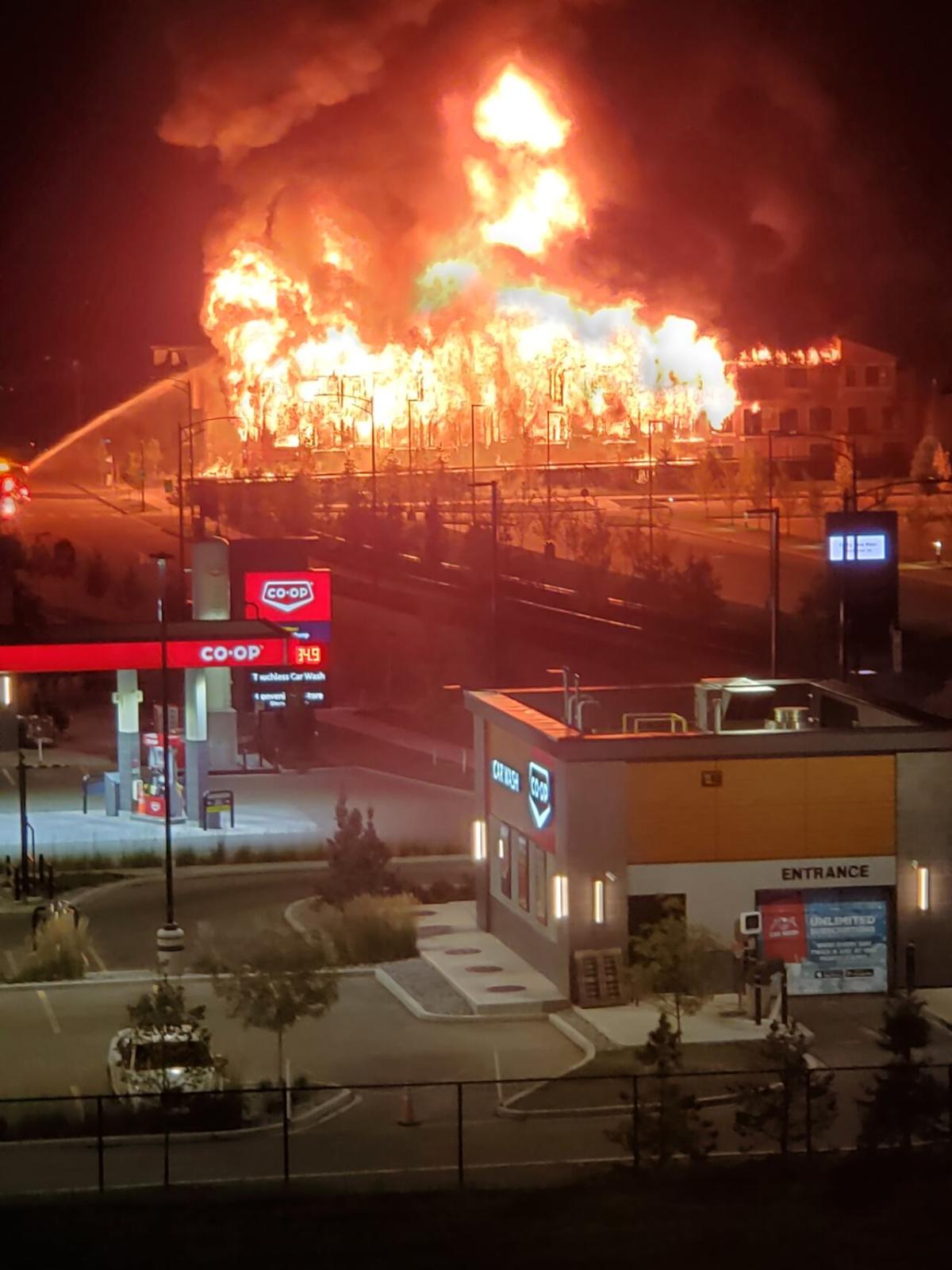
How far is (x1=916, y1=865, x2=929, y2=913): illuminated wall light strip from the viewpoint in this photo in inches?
1080

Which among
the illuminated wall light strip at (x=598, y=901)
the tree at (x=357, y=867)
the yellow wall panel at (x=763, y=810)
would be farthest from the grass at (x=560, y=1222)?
the tree at (x=357, y=867)

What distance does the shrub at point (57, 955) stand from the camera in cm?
2898

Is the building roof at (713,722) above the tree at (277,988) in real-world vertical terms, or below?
above

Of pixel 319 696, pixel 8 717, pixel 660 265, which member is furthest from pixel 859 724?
pixel 660 265

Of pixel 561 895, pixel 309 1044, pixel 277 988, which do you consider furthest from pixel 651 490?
pixel 277 988

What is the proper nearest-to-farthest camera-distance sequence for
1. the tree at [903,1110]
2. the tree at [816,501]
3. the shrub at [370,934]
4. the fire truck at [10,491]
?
the tree at [903,1110], the shrub at [370,934], the fire truck at [10,491], the tree at [816,501]

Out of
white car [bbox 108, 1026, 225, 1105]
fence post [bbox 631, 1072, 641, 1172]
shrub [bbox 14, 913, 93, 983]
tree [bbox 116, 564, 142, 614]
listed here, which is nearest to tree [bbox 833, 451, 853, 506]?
tree [bbox 116, 564, 142, 614]

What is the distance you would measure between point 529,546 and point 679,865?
6534cm

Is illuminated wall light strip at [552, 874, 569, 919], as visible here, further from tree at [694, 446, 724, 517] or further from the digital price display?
tree at [694, 446, 724, 517]

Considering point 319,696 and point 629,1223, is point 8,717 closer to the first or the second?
point 319,696

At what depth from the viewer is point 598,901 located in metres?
26.8

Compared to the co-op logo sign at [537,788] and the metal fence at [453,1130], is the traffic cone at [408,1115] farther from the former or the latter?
the co-op logo sign at [537,788]

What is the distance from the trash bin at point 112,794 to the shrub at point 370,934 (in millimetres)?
12676

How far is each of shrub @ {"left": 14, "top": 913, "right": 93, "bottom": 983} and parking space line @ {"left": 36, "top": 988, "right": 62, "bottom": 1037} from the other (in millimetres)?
600
